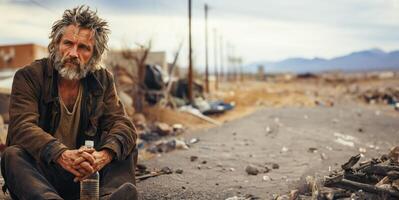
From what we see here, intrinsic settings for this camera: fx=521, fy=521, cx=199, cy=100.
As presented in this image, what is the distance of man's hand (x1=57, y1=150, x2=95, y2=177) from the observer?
3.52 m

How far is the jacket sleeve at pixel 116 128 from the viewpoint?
12.7ft

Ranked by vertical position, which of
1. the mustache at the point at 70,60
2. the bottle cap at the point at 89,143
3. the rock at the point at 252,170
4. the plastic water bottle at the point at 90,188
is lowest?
the rock at the point at 252,170

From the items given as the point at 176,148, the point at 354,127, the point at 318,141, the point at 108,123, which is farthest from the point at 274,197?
the point at 354,127

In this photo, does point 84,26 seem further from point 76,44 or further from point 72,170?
point 72,170

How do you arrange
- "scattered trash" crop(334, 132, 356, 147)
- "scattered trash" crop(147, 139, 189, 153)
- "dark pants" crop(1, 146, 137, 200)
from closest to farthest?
"dark pants" crop(1, 146, 137, 200), "scattered trash" crop(147, 139, 189, 153), "scattered trash" crop(334, 132, 356, 147)

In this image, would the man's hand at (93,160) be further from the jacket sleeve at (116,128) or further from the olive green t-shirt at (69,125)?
the olive green t-shirt at (69,125)

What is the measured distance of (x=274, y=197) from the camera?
4.95 m

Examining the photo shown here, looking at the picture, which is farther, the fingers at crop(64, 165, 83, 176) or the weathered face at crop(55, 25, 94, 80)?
the weathered face at crop(55, 25, 94, 80)

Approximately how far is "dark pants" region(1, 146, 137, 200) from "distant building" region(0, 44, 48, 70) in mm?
22066

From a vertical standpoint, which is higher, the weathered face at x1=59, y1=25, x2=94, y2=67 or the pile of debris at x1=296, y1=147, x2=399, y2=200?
the weathered face at x1=59, y1=25, x2=94, y2=67

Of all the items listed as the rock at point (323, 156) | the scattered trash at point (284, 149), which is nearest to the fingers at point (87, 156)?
the rock at point (323, 156)

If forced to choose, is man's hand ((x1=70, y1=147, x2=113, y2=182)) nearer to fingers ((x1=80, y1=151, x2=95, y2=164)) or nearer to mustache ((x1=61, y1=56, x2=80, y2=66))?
fingers ((x1=80, y1=151, x2=95, y2=164))

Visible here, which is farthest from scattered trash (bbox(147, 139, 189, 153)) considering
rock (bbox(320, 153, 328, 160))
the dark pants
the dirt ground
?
the dark pants

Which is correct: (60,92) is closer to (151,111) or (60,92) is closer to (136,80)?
(151,111)
